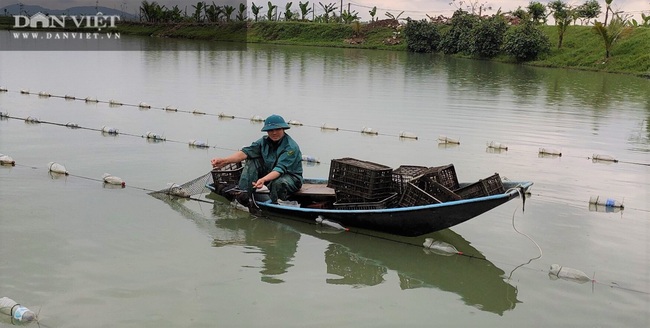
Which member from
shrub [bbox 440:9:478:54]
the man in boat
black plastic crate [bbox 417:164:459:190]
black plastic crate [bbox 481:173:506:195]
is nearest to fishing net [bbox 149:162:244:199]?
the man in boat

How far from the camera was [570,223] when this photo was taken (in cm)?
850

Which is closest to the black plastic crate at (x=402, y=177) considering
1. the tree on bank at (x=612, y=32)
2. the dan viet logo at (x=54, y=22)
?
the tree on bank at (x=612, y=32)

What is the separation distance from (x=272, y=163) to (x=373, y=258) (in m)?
1.83

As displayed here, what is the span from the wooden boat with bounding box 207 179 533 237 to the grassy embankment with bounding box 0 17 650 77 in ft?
102

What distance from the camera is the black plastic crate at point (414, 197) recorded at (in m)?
7.12

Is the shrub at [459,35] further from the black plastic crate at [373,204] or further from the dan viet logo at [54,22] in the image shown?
the dan viet logo at [54,22]

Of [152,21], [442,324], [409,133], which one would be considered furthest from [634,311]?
[152,21]

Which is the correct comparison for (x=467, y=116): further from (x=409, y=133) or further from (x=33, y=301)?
(x=33, y=301)

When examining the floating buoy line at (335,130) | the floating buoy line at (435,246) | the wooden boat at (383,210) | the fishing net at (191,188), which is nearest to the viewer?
the floating buoy line at (435,246)

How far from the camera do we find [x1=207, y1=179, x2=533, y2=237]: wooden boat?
22.3ft

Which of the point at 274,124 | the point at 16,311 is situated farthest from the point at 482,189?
the point at 16,311

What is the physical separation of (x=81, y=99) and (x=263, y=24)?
54469 millimetres

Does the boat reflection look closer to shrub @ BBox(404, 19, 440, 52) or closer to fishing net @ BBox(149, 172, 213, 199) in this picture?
fishing net @ BBox(149, 172, 213, 199)

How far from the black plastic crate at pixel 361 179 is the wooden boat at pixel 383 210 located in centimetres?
15
